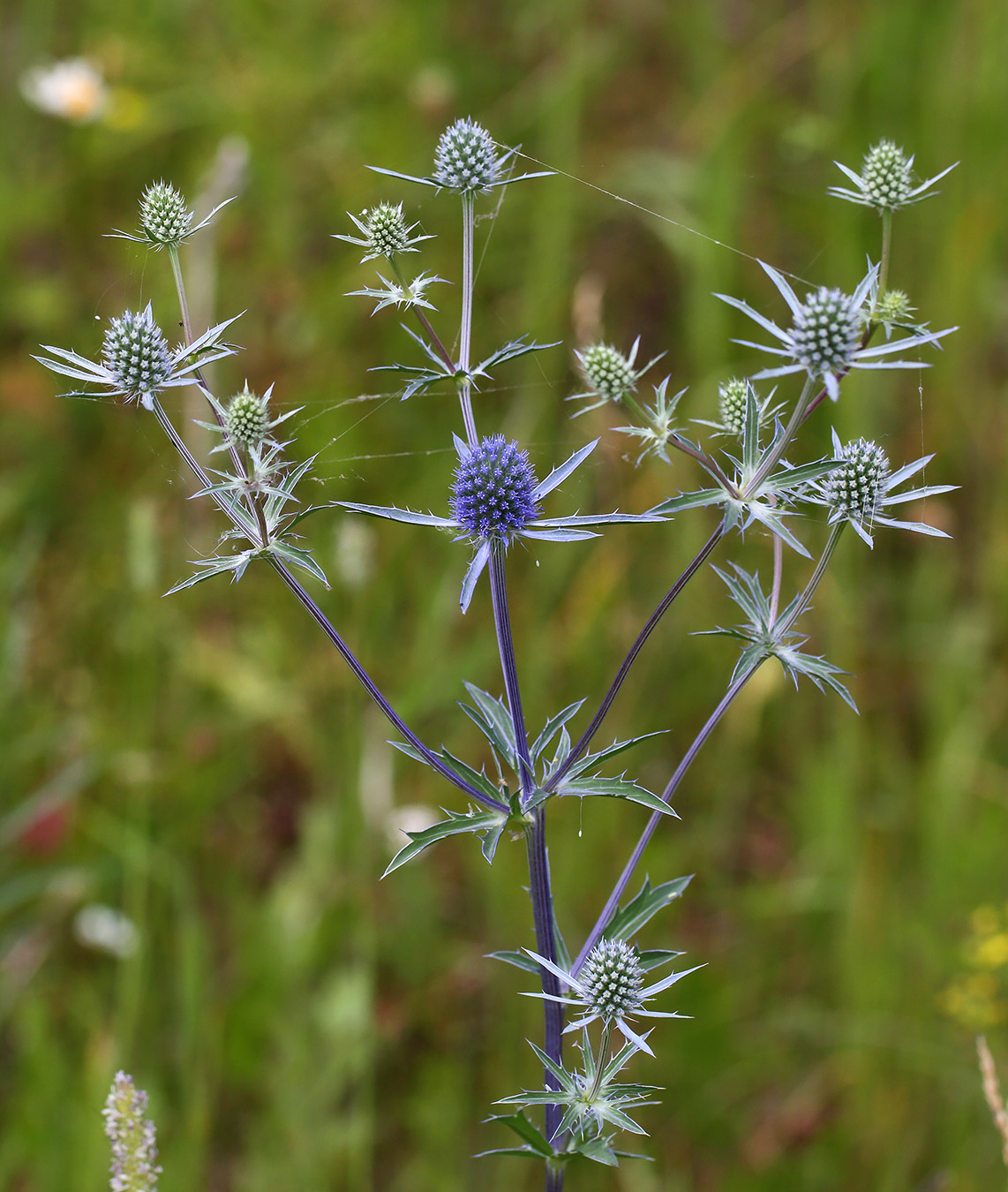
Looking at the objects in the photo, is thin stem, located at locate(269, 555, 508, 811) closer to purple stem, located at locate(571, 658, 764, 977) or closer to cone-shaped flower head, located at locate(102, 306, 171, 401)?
purple stem, located at locate(571, 658, 764, 977)

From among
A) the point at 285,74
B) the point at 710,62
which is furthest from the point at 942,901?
the point at 285,74

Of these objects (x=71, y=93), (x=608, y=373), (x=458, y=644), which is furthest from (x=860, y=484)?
(x=71, y=93)

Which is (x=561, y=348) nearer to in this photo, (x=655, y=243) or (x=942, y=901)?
(x=655, y=243)

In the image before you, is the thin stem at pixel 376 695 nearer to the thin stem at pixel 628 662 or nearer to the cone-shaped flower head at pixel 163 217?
the thin stem at pixel 628 662

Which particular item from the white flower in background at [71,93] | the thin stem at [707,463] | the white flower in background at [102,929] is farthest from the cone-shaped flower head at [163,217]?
the white flower in background at [71,93]

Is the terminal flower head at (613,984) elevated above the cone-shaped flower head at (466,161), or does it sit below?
below

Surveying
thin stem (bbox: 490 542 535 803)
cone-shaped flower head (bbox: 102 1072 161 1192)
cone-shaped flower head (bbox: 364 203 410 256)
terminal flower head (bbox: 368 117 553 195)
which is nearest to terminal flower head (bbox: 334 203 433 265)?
cone-shaped flower head (bbox: 364 203 410 256)

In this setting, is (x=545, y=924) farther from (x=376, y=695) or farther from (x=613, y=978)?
(x=376, y=695)
